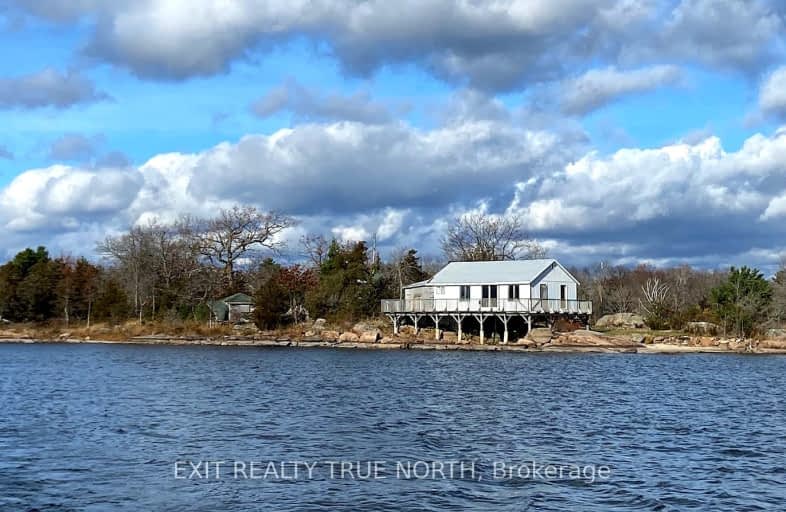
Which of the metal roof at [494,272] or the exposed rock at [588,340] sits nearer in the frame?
the exposed rock at [588,340]

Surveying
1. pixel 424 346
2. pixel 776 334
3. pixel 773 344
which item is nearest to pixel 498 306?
pixel 424 346

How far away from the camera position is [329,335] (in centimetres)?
7162

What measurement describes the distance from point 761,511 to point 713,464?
14.5 feet

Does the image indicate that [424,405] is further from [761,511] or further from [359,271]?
[359,271]

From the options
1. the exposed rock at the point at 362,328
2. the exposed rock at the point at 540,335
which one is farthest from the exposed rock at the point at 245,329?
the exposed rock at the point at 540,335

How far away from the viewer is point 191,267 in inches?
3465

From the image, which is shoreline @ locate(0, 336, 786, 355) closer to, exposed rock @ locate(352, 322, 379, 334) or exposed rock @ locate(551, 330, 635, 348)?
exposed rock @ locate(551, 330, 635, 348)

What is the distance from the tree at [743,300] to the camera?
67.9 metres

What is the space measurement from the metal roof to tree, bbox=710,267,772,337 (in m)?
12.9

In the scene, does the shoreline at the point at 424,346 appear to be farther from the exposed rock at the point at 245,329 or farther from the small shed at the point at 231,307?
the small shed at the point at 231,307

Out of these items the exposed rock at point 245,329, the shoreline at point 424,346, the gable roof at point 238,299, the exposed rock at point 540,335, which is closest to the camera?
the shoreline at point 424,346

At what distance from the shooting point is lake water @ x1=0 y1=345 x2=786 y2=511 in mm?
17766

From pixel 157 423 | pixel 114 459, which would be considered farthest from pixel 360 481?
pixel 157 423

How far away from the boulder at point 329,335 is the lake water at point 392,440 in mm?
24314
